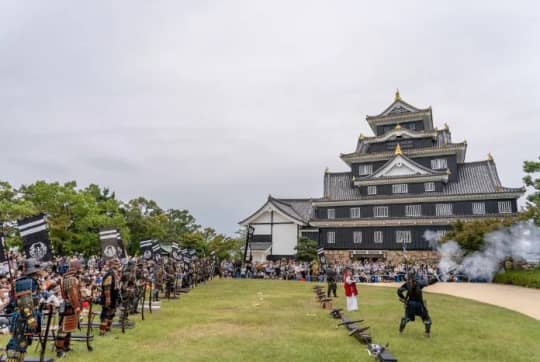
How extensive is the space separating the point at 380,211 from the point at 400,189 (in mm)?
3013

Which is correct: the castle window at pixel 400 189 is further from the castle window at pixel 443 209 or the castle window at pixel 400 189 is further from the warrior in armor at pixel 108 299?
the warrior in armor at pixel 108 299

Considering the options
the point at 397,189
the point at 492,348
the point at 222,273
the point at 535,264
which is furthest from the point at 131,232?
the point at 492,348

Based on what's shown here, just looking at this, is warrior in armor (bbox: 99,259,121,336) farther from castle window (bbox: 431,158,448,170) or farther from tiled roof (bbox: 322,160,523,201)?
castle window (bbox: 431,158,448,170)

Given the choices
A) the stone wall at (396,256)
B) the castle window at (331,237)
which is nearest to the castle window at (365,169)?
the castle window at (331,237)

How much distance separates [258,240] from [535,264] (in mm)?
26216

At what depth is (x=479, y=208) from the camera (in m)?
36.8

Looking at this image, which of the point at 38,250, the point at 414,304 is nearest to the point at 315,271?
the point at 414,304

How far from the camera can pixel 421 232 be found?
3800cm

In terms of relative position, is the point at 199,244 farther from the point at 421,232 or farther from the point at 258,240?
the point at 421,232

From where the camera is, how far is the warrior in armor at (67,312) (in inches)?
348

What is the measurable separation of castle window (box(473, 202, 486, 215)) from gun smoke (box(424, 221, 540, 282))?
6349mm

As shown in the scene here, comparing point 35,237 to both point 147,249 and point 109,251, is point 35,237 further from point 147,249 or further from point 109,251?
point 147,249

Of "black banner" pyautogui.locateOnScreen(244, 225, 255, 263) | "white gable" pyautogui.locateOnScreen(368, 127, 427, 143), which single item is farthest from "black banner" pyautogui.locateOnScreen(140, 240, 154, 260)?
"white gable" pyautogui.locateOnScreen(368, 127, 427, 143)

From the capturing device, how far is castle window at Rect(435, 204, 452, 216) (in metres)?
37.8
